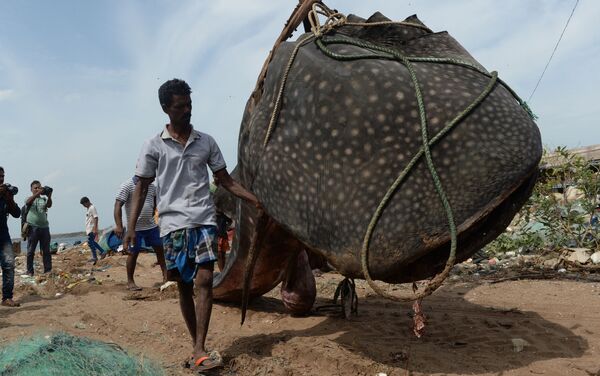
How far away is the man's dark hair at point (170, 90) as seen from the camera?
3.58 m

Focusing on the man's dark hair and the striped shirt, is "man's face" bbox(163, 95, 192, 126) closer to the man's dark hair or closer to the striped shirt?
the man's dark hair

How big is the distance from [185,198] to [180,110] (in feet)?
1.94

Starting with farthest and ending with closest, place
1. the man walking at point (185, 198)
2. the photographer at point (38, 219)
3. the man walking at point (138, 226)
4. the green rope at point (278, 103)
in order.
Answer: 1. the photographer at point (38, 219)
2. the man walking at point (138, 226)
3. the man walking at point (185, 198)
4. the green rope at point (278, 103)

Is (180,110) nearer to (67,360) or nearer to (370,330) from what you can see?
(67,360)

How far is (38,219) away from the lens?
373 inches

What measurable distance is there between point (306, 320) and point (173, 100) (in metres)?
2.38

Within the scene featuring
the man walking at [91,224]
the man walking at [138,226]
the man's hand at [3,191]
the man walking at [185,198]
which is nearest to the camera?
the man walking at [185,198]

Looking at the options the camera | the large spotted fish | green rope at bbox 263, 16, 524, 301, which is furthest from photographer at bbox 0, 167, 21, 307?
green rope at bbox 263, 16, 524, 301

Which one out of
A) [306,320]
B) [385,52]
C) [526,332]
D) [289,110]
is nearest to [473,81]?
[385,52]

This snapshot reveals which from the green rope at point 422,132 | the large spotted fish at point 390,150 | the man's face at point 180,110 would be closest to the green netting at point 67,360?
the large spotted fish at point 390,150

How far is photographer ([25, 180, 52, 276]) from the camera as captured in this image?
9391 mm

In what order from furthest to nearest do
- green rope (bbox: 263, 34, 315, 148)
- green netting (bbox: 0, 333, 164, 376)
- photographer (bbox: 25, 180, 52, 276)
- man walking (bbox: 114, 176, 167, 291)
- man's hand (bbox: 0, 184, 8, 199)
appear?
photographer (bbox: 25, 180, 52, 276)
man walking (bbox: 114, 176, 167, 291)
man's hand (bbox: 0, 184, 8, 199)
green rope (bbox: 263, 34, 315, 148)
green netting (bbox: 0, 333, 164, 376)

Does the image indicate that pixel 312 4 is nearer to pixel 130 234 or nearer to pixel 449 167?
pixel 449 167

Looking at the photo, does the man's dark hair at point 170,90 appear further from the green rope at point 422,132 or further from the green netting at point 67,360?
the green netting at point 67,360
